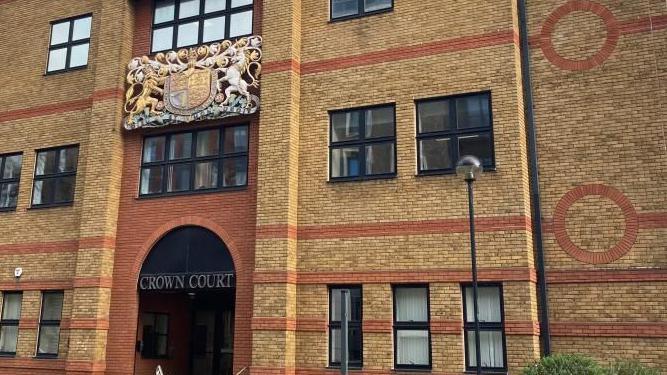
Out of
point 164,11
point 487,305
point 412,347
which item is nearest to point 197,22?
point 164,11

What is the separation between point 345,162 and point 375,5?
3.72 m

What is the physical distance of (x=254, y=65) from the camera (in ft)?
52.5

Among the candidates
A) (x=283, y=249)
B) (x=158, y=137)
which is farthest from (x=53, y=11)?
(x=283, y=249)

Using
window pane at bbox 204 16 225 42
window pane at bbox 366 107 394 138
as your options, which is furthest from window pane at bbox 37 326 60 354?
window pane at bbox 366 107 394 138

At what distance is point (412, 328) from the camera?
13422 millimetres

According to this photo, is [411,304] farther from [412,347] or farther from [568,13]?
[568,13]

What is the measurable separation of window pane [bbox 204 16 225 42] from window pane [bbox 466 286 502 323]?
8.84 m

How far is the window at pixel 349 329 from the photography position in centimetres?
1382

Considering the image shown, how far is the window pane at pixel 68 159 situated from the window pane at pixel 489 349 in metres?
11.5

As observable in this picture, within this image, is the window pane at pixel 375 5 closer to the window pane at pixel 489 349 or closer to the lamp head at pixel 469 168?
the lamp head at pixel 469 168

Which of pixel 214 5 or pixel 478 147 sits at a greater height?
pixel 214 5

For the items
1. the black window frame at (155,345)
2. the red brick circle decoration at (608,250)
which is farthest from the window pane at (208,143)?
the red brick circle decoration at (608,250)

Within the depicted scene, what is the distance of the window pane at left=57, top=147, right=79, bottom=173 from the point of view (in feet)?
59.6

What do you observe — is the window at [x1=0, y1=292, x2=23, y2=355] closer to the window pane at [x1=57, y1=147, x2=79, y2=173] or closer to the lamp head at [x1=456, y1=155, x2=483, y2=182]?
the window pane at [x1=57, y1=147, x2=79, y2=173]
